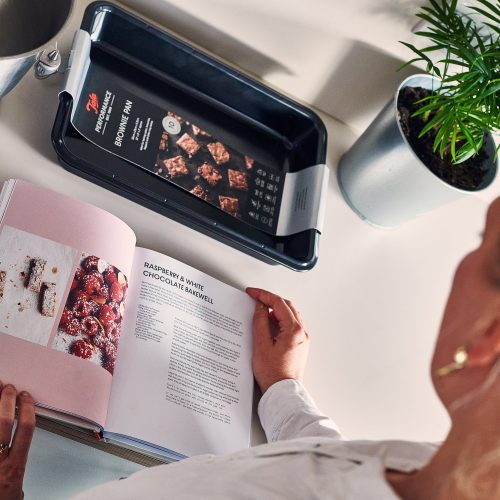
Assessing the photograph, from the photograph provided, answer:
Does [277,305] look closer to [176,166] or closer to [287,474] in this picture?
[176,166]

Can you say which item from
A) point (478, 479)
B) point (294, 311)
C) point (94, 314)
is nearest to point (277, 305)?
point (294, 311)

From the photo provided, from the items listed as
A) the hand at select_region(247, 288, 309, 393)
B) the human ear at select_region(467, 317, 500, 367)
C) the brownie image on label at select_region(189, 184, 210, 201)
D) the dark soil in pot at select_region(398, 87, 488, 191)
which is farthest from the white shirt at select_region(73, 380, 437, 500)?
the dark soil in pot at select_region(398, 87, 488, 191)

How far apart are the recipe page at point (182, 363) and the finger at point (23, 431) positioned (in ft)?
0.28

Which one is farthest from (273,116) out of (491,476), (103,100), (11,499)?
(491,476)

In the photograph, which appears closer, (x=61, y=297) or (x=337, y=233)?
(x=61, y=297)

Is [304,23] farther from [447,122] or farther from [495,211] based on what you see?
[495,211]

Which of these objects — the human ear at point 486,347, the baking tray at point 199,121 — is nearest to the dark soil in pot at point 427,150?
the baking tray at point 199,121

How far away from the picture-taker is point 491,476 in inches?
15.0

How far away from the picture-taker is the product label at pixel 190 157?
89 cm

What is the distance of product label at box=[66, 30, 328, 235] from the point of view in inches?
35.0

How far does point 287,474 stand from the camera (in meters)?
0.51

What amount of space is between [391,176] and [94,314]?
0.45 meters

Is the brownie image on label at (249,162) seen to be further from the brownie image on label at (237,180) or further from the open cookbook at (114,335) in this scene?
the open cookbook at (114,335)

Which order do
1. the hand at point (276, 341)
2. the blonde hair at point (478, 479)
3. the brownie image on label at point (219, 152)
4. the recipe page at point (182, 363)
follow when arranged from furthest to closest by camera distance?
the brownie image on label at point (219, 152) → the hand at point (276, 341) → the recipe page at point (182, 363) → the blonde hair at point (478, 479)
